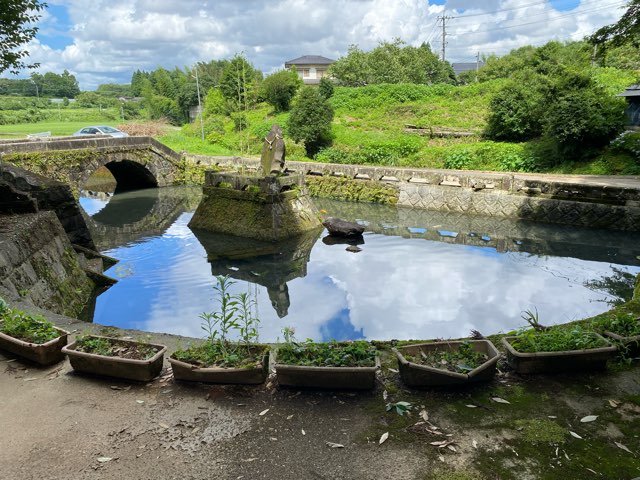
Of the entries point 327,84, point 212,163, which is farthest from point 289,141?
point 327,84

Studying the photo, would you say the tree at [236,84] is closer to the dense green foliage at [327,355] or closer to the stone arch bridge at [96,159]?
the stone arch bridge at [96,159]

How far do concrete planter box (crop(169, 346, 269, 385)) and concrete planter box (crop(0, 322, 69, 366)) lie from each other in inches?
48.7

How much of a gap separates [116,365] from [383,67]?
43.6 metres

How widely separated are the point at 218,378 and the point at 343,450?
1.31 metres

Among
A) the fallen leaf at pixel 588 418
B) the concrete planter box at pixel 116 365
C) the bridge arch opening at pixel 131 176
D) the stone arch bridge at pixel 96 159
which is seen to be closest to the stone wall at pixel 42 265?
the concrete planter box at pixel 116 365

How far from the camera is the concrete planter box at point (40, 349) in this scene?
4.37 metres

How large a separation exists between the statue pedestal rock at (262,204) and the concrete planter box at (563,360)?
9686 mm

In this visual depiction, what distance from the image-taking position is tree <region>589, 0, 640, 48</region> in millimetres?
9195

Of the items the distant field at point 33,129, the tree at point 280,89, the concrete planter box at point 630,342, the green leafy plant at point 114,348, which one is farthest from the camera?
the distant field at point 33,129

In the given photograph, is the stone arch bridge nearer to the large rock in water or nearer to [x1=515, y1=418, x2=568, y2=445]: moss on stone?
the large rock in water

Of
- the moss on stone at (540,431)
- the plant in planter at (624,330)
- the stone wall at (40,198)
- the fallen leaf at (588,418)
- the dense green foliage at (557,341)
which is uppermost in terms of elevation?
the stone wall at (40,198)

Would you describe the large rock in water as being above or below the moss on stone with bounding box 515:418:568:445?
below

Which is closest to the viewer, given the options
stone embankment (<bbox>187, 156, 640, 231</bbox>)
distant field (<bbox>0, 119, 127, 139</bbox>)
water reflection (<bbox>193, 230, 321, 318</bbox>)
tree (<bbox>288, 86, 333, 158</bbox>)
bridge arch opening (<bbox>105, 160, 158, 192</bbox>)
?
water reflection (<bbox>193, 230, 321, 318</bbox>)

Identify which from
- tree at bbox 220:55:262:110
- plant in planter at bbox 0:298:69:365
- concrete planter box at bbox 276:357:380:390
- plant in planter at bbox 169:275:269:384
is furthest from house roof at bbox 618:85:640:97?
tree at bbox 220:55:262:110
